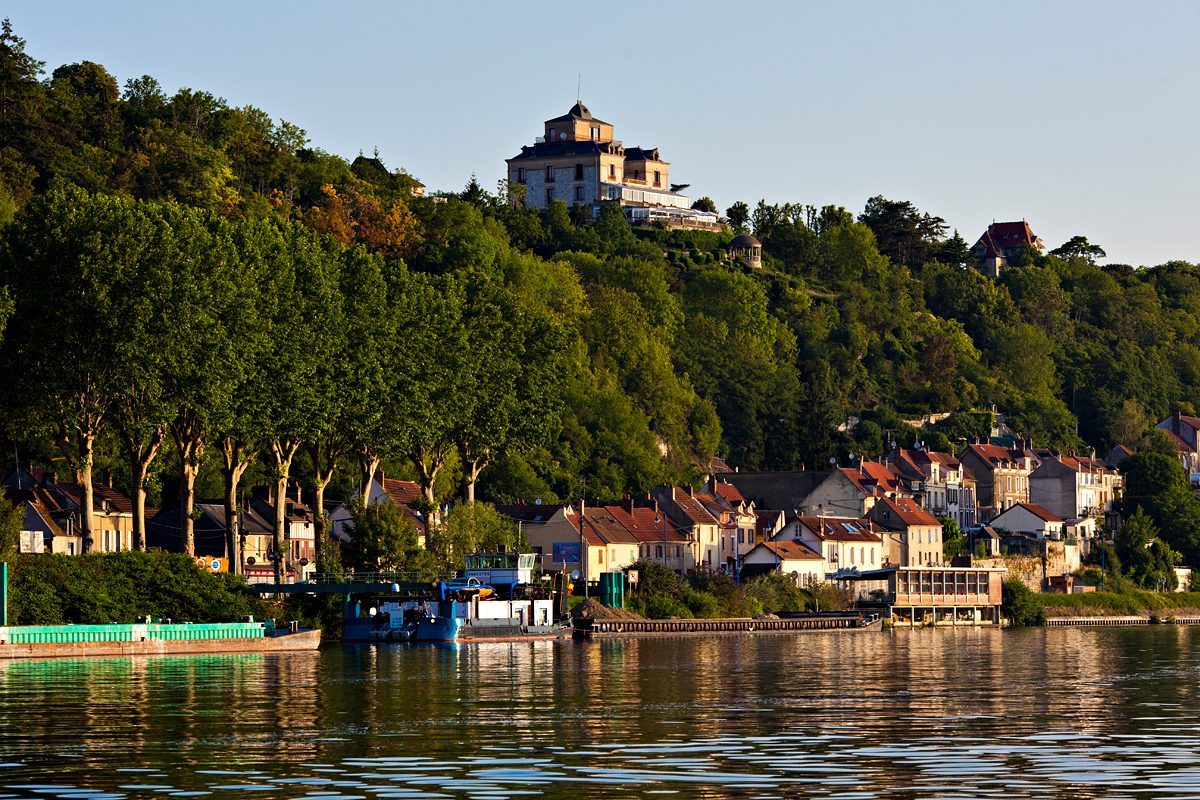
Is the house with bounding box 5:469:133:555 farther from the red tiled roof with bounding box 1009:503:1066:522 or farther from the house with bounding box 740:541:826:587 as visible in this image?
the red tiled roof with bounding box 1009:503:1066:522

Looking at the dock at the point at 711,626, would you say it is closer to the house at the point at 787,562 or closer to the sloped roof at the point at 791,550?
the house at the point at 787,562

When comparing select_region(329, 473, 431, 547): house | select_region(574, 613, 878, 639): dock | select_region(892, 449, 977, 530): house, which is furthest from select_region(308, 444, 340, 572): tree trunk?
select_region(892, 449, 977, 530): house

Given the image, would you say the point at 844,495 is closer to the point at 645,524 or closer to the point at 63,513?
the point at 645,524

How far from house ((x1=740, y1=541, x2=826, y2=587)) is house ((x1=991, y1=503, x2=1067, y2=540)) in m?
34.2

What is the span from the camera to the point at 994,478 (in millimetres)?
193125

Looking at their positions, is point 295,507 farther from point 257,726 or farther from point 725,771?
point 725,771

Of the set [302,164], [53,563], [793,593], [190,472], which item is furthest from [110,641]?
[302,164]

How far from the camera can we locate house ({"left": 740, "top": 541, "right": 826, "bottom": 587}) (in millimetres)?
143125

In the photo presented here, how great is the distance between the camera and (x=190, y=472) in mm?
98125

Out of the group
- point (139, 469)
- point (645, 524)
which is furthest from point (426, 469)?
point (645, 524)

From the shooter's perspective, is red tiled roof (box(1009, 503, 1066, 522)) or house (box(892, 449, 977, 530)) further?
house (box(892, 449, 977, 530))

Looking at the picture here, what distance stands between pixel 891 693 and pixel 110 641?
1359 inches

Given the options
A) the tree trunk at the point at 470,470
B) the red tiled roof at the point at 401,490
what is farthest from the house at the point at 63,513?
the red tiled roof at the point at 401,490

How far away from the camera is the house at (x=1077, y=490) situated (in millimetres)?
190625
